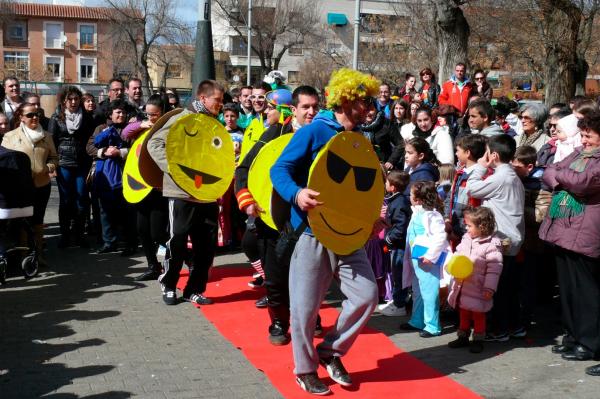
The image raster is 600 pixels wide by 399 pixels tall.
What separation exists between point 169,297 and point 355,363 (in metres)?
2.41

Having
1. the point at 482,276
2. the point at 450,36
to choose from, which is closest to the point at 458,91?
the point at 450,36

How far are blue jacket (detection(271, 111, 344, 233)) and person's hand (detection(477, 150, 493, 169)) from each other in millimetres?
1864

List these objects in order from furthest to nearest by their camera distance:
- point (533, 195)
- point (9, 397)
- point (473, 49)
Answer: point (473, 49)
point (533, 195)
point (9, 397)

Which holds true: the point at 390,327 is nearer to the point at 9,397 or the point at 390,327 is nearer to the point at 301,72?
the point at 9,397

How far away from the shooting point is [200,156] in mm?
7543

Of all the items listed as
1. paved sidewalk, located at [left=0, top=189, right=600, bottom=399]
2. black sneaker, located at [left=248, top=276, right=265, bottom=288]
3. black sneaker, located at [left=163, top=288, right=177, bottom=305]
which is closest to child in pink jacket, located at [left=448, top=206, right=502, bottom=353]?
paved sidewalk, located at [left=0, top=189, right=600, bottom=399]

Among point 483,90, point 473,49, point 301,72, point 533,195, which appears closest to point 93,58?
point 301,72

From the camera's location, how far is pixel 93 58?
83875 millimetres

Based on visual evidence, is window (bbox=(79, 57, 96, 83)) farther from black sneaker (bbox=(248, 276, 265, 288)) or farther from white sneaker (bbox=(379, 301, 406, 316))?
white sneaker (bbox=(379, 301, 406, 316))

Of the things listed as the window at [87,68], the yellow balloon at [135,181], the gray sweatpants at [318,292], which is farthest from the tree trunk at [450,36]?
the window at [87,68]

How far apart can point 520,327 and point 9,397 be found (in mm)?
4201

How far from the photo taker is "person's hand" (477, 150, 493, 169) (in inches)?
261

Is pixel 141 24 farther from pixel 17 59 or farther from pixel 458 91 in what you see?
pixel 458 91

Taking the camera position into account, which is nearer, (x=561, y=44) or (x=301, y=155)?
(x=301, y=155)
